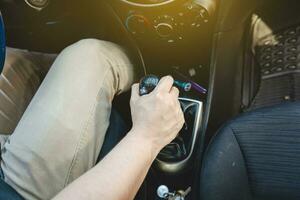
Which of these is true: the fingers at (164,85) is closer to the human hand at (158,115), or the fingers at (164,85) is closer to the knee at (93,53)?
the human hand at (158,115)

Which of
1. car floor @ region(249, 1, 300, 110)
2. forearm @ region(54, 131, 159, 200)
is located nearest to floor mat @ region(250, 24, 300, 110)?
car floor @ region(249, 1, 300, 110)

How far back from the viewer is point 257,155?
2.70 feet

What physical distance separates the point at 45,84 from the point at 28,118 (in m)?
0.09

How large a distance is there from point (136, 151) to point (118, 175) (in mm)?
61

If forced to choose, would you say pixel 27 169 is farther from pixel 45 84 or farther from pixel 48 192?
pixel 45 84

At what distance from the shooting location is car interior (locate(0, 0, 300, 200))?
0.81 meters

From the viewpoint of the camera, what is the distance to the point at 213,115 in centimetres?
111

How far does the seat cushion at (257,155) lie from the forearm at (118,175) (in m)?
0.12

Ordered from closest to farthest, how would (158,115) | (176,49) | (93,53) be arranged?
(158,115)
(93,53)
(176,49)

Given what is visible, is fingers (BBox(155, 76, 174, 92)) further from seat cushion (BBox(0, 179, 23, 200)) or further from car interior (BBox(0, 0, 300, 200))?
seat cushion (BBox(0, 179, 23, 200))

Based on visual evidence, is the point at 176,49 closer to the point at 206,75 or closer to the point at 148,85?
the point at 206,75

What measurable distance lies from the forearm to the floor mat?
0.48 meters

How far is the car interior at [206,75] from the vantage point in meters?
0.81

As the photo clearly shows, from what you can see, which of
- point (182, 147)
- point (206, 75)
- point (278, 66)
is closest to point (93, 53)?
point (182, 147)
